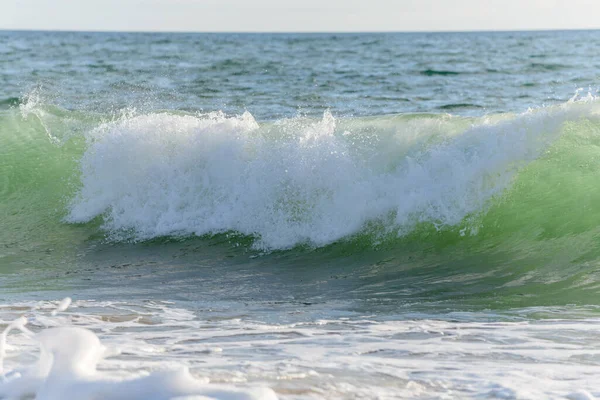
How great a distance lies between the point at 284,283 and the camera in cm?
637

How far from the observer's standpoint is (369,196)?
776 cm

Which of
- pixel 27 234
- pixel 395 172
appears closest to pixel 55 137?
pixel 27 234

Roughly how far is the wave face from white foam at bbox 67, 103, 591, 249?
14mm

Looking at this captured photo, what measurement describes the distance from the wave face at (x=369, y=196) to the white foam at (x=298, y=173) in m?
A: 0.01

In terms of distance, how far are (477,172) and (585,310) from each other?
2410mm

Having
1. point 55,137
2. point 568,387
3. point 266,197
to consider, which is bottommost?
point 568,387

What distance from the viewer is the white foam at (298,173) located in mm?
7578

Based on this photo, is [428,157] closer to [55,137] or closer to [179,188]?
[179,188]

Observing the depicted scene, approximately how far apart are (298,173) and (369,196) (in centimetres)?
86

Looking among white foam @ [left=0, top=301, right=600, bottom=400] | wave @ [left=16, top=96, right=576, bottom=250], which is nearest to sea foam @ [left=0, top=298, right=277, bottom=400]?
white foam @ [left=0, top=301, right=600, bottom=400]

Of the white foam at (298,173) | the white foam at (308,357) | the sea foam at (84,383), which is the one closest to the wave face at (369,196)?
the white foam at (298,173)

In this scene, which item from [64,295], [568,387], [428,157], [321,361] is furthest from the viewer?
[428,157]

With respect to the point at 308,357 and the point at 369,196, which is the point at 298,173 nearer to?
the point at 369,196

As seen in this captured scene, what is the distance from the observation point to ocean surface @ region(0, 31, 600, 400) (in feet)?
12.7
